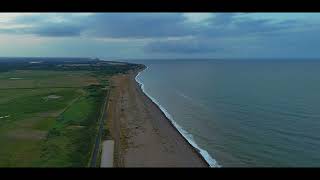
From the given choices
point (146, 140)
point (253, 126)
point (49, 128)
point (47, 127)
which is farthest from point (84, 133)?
point (253, 126)

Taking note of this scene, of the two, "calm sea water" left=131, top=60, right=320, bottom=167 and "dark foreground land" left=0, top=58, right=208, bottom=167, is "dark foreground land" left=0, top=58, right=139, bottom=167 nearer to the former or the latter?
"dark foreground land" left=0, top=58, right=208, bottom=167

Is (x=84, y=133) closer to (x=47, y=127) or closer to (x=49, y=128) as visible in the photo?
(x=49, y=128)

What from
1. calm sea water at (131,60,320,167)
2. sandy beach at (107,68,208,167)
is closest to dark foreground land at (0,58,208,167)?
sandy beach at (107,68,208,167)

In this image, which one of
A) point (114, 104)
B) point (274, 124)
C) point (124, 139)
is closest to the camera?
point (124, 139)

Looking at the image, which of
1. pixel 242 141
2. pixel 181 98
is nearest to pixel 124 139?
pixel 242 141

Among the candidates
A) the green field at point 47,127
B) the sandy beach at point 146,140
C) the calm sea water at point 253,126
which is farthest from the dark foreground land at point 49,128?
the calm sea water at point 253,126

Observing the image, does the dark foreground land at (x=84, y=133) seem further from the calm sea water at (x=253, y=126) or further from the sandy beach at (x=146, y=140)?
the calm sea water at (x=253, y=126)
